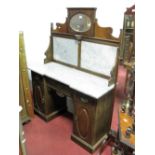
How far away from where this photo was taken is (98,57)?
1929 mm

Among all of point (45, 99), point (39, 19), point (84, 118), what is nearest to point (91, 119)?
point (84, 118)

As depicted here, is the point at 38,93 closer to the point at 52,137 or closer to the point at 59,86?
the point at 59,86

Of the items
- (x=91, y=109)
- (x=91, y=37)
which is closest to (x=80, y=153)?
(x=91, y=109)

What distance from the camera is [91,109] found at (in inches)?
68.5

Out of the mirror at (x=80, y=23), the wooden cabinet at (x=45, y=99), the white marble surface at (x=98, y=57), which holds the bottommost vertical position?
the wooden cabinet at (x=45, y=99)

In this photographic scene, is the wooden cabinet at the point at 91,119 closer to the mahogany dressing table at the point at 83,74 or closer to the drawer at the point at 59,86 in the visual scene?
the mahogany dressing table at the point at 83,74

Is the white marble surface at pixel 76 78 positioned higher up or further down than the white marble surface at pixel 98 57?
further down

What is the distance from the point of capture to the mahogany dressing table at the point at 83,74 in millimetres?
1765

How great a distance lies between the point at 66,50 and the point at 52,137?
1141mm

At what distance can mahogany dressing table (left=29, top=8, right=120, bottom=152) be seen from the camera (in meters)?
1.76

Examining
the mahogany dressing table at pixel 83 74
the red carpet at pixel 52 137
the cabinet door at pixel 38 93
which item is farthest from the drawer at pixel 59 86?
the red carpet at pixel 52 137
